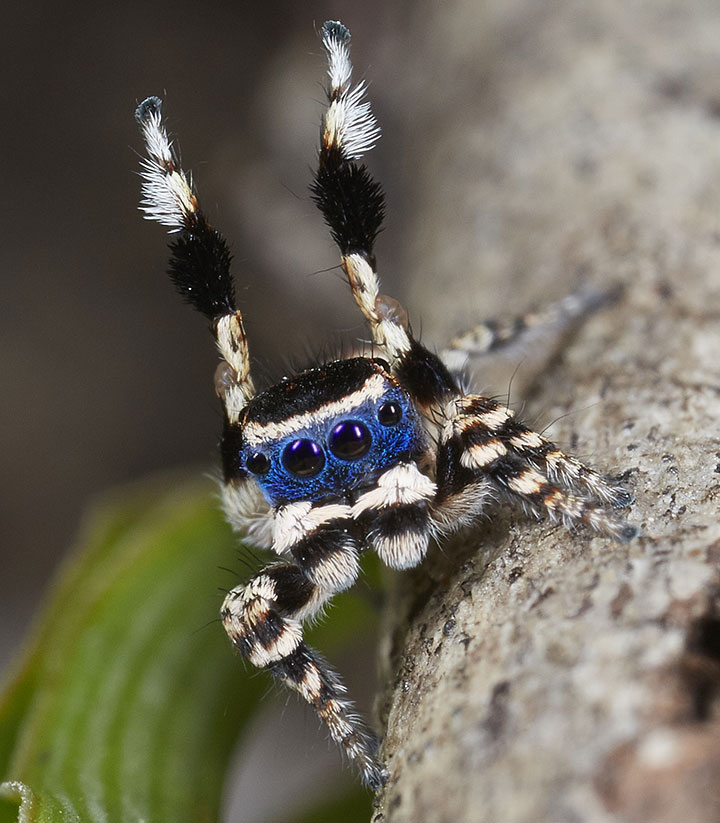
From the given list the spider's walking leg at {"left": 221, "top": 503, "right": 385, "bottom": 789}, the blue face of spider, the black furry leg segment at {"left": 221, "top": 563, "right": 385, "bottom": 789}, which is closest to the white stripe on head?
the blue face of spider

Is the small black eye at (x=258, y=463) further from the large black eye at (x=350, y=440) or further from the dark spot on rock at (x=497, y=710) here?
the dark spot on rock at (x=497, y=710)

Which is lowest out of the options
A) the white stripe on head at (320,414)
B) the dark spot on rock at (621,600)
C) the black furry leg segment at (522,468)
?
the dark spot on rock at (621,600)

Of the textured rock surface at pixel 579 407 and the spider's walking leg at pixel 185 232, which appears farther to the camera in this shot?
the spider's walking leg at pixel 185 232

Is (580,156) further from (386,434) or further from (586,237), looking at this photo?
(386,434)

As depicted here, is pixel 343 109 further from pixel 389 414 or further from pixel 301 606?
pixel 301 606

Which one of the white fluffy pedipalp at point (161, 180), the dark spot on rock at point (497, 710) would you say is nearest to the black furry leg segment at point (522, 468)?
the dark spot on rock at point (497, 710)

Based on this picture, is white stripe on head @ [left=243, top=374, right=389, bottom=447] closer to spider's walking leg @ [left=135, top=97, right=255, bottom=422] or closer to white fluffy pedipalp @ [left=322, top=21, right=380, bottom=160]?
spider's walking leg @ [left=135, top=97, right=255, bottom=422]

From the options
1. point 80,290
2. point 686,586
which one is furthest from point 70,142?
point 686,586

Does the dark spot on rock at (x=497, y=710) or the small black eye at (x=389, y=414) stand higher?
the small black eye at (x=389, y=414)
